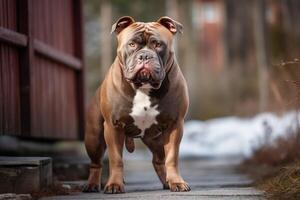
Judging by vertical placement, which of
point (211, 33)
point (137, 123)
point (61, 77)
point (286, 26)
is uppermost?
point (211, 33)

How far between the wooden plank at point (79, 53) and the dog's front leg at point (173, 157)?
5.02 metres

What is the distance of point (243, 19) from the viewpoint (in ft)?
91.9

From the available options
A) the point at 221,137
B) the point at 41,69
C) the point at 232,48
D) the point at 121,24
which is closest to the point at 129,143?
the point at 121,24

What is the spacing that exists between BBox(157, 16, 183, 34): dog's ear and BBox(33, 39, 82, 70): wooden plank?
256 cm

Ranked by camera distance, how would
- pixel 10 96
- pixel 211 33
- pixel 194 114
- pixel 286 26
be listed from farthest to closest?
pixel 211 33
pixel 194 114
pixel 286 26
pixel 10 96

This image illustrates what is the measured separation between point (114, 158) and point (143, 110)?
0.47 meters

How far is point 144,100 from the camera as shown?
6.34m

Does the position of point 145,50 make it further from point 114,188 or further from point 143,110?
point 114,188

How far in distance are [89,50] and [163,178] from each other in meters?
32.9

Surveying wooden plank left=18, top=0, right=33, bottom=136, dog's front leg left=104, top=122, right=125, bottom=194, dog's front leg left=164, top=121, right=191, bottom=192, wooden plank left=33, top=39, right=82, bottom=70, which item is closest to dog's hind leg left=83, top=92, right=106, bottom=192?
dog's front leg left=104, top=122, right=125, bottom=194

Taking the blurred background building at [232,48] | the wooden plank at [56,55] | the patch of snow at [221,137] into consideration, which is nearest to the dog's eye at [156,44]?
the wooden plank at [56,55]

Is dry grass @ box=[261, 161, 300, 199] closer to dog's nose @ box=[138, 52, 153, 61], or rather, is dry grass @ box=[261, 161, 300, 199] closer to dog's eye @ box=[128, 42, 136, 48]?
dog's nose @ box=[138, 52, 153, 61]

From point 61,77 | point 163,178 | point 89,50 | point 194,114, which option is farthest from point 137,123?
point 89,50

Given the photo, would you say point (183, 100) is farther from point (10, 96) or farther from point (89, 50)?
point (89, 50)
